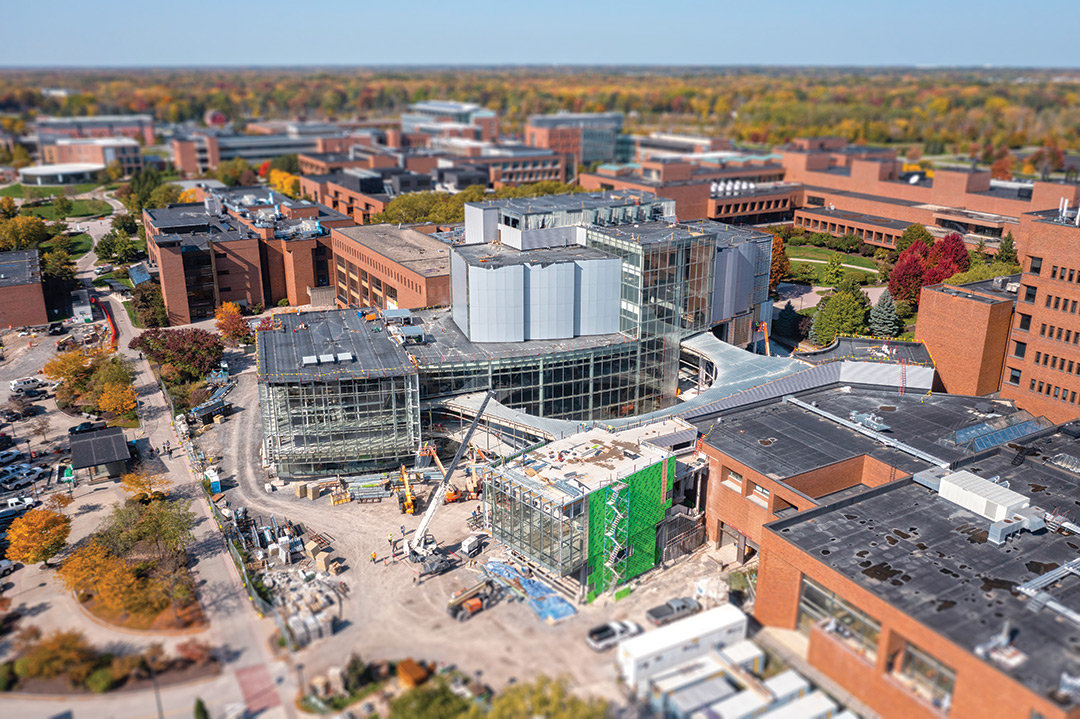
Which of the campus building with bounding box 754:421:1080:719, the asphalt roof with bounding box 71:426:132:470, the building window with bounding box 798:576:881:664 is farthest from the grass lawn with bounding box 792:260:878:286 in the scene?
the asphalt roof with bounding box 71:426:132:470

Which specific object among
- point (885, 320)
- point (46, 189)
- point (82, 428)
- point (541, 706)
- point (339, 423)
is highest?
point (46, 189)

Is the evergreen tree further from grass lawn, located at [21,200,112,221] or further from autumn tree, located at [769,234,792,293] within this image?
grass lawn, located at [21,200,112,221]

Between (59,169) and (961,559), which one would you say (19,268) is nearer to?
(961,559)

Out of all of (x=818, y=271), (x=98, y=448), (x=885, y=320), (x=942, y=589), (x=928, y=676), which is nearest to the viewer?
(x=928, y=676)

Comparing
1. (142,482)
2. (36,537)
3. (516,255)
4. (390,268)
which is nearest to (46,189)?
(390,268)

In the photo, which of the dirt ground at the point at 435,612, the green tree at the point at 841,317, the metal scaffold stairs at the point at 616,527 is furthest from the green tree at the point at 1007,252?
the metal scaffold stairs at the point at 616,527

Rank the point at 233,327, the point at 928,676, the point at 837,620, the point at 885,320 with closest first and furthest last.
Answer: the point at 928,676
the point at 837,620
the point at 885,320
the point at 233,327

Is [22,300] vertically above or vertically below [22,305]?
above
